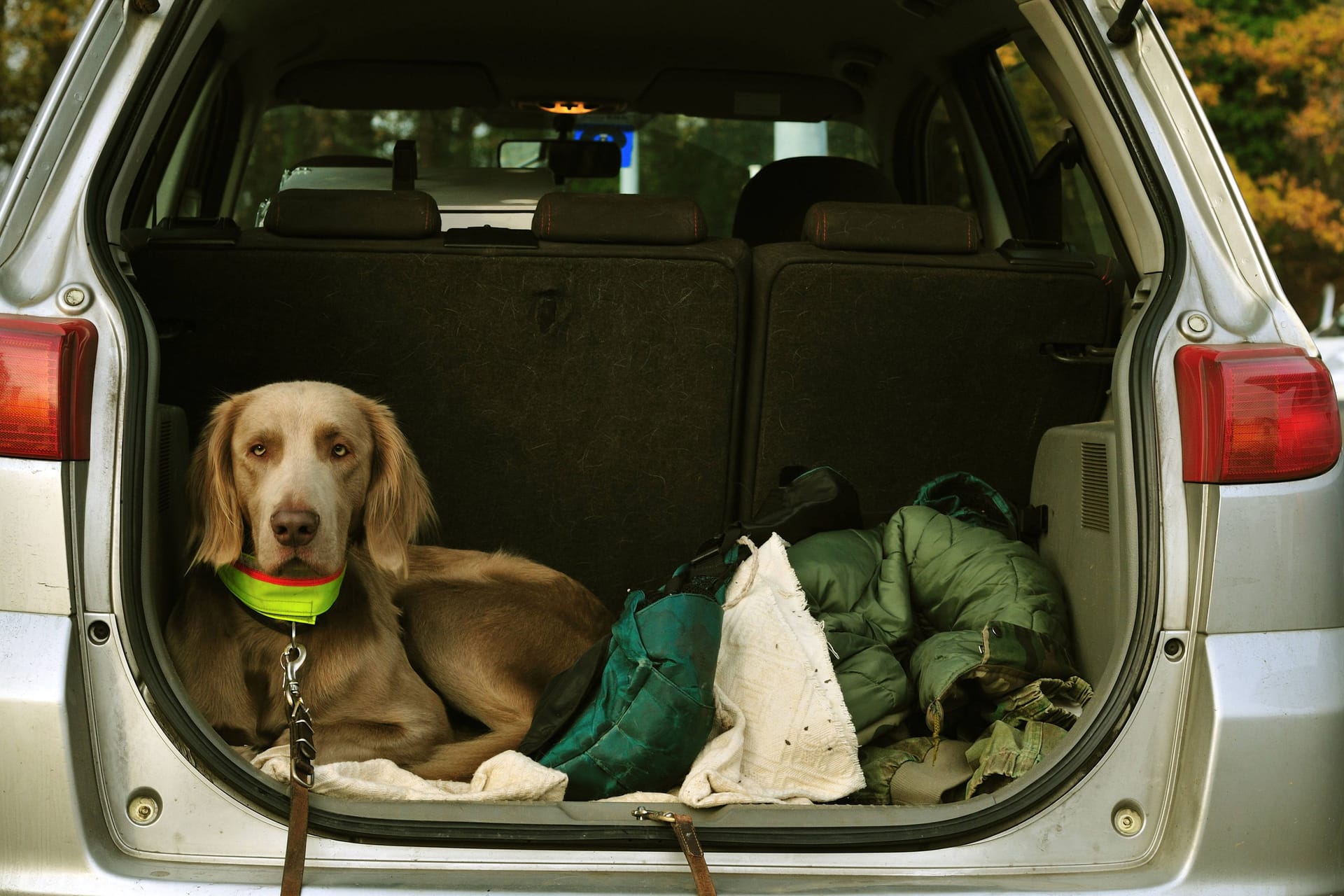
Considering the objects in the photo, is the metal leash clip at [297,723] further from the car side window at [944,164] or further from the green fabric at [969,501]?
the car side window at [944,164]

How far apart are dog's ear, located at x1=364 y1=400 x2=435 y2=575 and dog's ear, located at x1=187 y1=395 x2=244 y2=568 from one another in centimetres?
29

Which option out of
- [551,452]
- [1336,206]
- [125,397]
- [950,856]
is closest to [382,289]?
[551,452]

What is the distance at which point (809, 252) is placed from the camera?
3094 mm

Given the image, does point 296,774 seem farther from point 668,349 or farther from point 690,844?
point 668,349

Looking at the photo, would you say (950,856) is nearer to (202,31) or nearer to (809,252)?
(809,252)

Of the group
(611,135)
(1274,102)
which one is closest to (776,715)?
(611,135)

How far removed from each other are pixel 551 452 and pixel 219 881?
1535 mm

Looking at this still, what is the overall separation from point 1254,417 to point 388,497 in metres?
1.68

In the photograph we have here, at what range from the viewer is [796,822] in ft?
6.45

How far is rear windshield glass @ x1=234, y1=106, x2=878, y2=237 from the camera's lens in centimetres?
490

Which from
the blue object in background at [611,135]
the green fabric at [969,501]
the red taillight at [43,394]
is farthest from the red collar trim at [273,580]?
the blue object in background at [611,135]

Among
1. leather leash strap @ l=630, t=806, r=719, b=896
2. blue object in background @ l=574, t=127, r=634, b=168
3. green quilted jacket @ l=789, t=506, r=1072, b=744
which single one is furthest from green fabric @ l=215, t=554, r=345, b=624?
blue object in background @ l=574, t=127, r=634, b=168

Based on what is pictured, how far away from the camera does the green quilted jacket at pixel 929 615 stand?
253cm

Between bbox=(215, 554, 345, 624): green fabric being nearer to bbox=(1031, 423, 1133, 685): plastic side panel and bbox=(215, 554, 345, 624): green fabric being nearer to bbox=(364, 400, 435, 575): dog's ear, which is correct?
bbox=(364, 400, 435, 575): dog's ear
